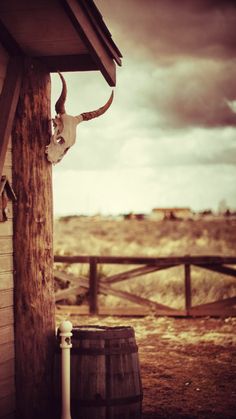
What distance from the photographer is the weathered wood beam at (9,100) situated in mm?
5266

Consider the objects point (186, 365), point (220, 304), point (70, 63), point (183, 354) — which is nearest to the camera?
point (70, 63)

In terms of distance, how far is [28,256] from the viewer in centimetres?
552

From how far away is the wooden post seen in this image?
5492 mm

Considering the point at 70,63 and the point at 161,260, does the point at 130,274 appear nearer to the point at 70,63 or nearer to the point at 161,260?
the point at 161,260

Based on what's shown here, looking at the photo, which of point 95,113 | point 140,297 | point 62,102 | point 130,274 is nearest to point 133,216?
point 130,274

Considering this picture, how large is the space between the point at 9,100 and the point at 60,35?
73 cm

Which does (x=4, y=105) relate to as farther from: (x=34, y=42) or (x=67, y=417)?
(x=67, y=417)

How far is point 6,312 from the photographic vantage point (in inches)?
212

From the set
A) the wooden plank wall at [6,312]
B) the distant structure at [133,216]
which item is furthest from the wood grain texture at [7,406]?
the distant structure at [133,216]

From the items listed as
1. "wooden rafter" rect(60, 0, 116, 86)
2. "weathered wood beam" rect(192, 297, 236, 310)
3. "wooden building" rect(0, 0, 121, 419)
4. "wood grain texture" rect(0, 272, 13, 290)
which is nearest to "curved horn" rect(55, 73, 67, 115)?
"wooden building" rect(0, 0, 121, 419)

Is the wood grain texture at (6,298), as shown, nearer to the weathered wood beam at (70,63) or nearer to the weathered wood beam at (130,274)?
the weathered wood beam at (70,63)

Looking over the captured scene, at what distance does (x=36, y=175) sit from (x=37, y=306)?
1.20 m

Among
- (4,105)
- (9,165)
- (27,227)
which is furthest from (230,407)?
(4,105)

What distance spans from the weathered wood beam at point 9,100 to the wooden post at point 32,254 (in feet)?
0.47
